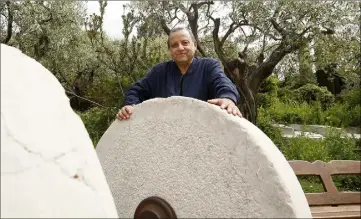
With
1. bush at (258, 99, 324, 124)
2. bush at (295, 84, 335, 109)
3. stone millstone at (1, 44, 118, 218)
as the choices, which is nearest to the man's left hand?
stone millstone at (1, 44, 118, 218)

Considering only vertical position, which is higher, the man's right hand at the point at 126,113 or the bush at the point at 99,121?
the man's right hand at the point at 126,113

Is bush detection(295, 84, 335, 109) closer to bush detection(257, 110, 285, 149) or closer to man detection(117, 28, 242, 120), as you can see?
bush detection(257, 110, 285, 149)

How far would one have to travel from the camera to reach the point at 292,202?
2123mm

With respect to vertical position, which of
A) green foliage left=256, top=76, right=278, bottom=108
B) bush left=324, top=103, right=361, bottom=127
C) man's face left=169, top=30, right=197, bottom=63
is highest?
man's face left=169, top=30, right=197, bottom=63

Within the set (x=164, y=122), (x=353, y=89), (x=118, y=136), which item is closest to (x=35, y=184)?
(x=164, y=122)

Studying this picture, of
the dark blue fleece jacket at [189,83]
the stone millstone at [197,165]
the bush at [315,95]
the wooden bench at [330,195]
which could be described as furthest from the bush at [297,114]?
the stone millstone at [197,165]

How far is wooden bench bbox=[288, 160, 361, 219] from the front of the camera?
159 inches

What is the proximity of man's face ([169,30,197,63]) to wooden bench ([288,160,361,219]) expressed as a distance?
1452 mm

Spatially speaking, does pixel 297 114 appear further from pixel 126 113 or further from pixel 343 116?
pixel 126 113

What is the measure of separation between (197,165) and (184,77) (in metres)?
0.79

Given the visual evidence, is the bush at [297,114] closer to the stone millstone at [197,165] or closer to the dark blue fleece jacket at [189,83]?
the dark blue fleece jacket at [189,83]

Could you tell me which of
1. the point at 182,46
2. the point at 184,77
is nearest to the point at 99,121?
the point at 184,77

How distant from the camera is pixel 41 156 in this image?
1456 mm

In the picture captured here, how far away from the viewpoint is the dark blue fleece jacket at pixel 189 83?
2861 mm
